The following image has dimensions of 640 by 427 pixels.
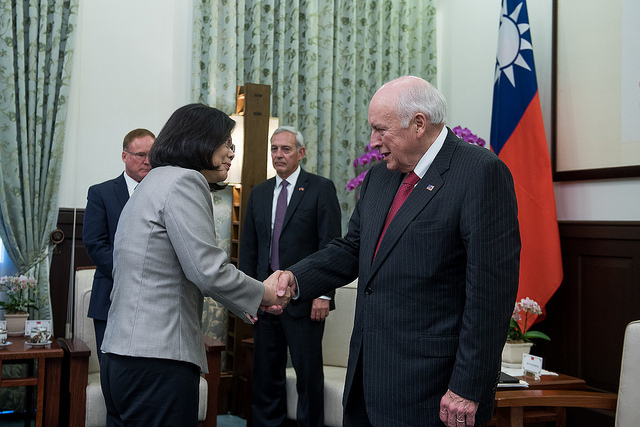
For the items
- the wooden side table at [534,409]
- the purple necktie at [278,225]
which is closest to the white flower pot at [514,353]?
the wooden side table at [534,409]

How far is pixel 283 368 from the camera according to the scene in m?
3.56

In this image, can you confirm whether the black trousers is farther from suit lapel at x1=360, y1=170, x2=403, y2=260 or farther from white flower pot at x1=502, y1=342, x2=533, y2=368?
white flower pot at x1=502, y1=342, x2=533, y2=368

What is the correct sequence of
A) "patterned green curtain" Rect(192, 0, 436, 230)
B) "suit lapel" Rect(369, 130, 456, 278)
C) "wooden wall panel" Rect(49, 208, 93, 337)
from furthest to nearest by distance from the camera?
"patterned green curtain" Rect(192, 0, 436, 230)
"wooden wall panel" Rect(49, 208, 93, 337)
"suit lapel" Rect(369, 130, 456, 278)

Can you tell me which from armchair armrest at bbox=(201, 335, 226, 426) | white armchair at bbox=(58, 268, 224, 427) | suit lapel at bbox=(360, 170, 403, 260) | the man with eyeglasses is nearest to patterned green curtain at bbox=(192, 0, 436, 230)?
the man with eyeglasses

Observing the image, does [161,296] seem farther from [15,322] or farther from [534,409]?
[15,322]

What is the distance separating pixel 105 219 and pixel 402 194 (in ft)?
6.33

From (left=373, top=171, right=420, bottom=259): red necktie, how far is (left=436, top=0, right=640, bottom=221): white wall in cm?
205

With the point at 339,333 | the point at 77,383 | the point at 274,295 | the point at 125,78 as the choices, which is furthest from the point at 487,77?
the point at 77,383

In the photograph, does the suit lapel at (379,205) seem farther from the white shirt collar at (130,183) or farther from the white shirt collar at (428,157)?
the white shirt collar at (130,183)

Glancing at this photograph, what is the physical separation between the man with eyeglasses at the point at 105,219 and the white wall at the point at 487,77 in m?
2.59

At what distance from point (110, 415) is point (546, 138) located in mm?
3274

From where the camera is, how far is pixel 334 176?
16.0ft

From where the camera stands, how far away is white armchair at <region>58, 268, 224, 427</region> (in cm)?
315

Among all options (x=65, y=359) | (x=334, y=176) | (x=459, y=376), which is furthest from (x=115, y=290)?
(x=334, y=176)
